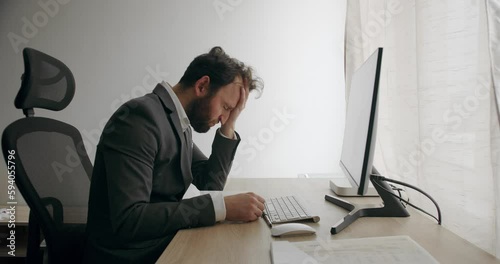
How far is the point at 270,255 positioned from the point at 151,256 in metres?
0.39

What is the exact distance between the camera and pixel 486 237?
92 cm

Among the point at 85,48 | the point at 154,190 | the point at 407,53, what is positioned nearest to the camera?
the point at 154,190

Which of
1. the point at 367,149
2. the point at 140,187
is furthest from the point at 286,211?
the point at 140,187

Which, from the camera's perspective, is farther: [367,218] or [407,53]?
[407,53]

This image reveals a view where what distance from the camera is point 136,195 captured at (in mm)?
849

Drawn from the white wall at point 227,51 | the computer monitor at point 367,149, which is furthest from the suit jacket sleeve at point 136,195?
the white wall at point 227,51

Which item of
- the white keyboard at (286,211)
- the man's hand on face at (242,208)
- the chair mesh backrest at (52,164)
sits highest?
the chair mesh backrest at (52,164)

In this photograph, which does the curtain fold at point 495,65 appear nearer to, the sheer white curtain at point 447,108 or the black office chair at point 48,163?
the sheer white curtain at point 447,108

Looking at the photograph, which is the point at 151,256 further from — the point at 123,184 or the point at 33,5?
the point at 33,5

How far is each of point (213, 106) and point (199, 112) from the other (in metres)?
0.06

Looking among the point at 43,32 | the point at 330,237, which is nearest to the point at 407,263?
the point at 330,237

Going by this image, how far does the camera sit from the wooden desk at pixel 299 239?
2.24 feet

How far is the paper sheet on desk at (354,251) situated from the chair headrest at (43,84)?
84cm

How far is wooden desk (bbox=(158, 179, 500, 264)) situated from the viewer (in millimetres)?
683
